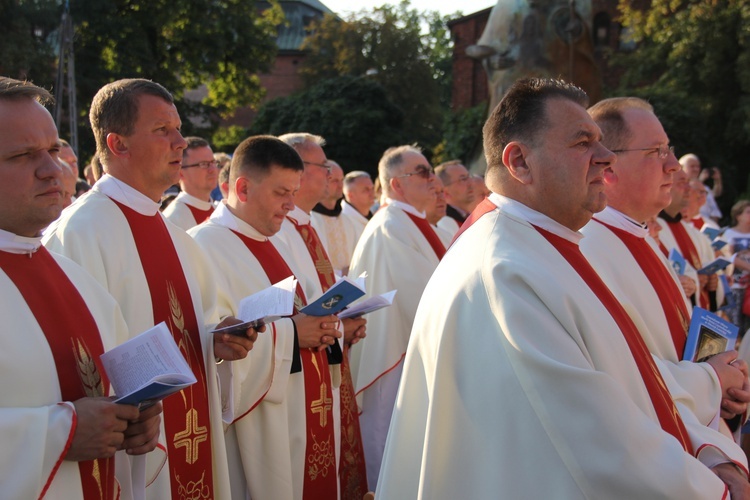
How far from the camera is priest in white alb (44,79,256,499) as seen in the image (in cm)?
375

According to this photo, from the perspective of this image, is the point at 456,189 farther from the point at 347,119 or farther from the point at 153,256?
the point at 347,119

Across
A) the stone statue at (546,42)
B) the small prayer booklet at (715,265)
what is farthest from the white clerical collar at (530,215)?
the stone statue at (546,42)

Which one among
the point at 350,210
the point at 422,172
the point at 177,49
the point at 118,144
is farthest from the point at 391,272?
the point at 177,49

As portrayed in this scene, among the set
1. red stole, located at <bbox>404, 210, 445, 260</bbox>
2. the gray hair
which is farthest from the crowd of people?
the gray hair

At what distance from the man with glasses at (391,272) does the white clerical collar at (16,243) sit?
4.00m

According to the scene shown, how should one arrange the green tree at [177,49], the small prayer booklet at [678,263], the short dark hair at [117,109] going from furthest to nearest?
the green tree at [177,49] → the small prayer booklet at [678,263] → the short dark hair at [117,109]

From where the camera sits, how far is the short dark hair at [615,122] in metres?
4.15

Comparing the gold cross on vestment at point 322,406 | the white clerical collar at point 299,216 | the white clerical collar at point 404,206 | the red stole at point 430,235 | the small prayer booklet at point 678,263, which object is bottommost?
the gold cross on vestment at point 322,406

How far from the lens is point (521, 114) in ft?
9.58

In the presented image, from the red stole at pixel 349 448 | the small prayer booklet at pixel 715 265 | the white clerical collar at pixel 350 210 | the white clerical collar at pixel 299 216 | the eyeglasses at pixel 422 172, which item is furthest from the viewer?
the white clerical collar at pixel 350 210

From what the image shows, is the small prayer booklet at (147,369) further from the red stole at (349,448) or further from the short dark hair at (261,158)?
the red stole at (349,448)

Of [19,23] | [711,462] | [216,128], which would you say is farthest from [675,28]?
[711,462]

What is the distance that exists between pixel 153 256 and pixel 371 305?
1256mm

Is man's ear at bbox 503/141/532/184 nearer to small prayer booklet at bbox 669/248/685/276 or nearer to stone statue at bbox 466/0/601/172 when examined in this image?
small prayer booklet at bbox 669/248/685/276
